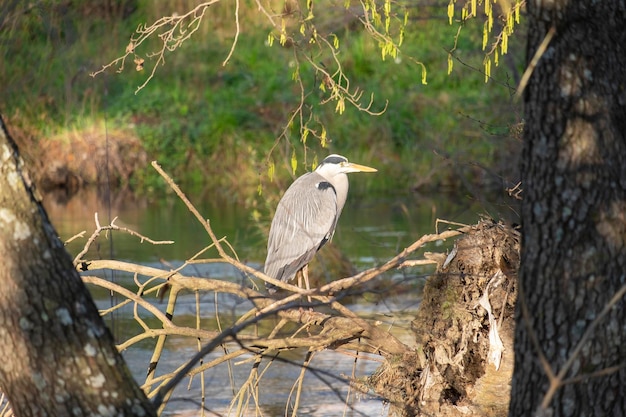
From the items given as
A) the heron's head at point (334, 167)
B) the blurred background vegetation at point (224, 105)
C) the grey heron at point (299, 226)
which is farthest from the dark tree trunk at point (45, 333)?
the blurred background vegetation at point (224, 105)

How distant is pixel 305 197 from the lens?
6.83 m

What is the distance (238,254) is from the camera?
1071 centimetres

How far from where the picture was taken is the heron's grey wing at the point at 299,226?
6.64 metres

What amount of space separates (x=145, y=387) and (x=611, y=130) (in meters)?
2.09

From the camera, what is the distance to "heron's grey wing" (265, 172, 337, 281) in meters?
6.64

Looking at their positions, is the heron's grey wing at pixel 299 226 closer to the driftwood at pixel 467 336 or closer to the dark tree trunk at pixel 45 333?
the driftwood at pixel 467 336

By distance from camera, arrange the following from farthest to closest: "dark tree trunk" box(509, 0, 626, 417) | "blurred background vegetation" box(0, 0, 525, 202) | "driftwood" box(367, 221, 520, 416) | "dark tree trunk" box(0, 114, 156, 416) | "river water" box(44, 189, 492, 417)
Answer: "blurred background vegetation" box(0, 0, 525, 202) < "river water" box(44, 189, 492, 417) < "driftwood" box(367, 221, 520, 416) < "dark tree trunk" box(509, 0, 626, 417) < "dark tree trunk" box(0, 114, 156, 416)

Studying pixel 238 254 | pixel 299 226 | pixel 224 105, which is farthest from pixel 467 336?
pixel 224 105

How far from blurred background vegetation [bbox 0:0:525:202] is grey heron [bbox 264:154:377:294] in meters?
7.54

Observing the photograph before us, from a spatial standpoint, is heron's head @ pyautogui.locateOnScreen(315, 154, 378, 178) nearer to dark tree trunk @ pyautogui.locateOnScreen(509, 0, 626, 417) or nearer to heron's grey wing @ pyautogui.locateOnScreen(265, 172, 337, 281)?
heron's grey wing @ pyautogui.locateOnScreen(265, 172, 337, 281)

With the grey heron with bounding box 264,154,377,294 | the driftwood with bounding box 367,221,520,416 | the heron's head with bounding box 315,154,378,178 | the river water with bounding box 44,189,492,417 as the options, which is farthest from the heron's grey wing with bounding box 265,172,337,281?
the driftwood with bounding box 367,221,520,416

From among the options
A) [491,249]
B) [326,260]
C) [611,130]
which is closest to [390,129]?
[326,260]

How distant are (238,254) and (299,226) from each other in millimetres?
4132

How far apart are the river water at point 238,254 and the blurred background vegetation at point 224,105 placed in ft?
2.67
